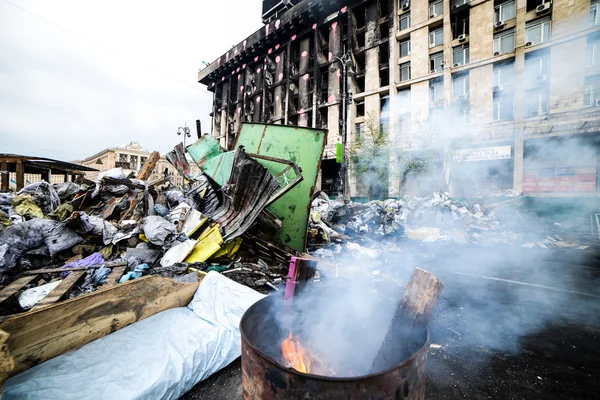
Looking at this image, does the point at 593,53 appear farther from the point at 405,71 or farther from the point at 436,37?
the point at 405,71

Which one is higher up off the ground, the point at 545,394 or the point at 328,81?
the point at 328,81

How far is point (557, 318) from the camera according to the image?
270 cm

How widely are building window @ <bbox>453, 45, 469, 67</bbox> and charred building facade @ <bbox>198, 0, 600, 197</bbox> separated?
6cm

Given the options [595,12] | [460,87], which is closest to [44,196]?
[460,87]

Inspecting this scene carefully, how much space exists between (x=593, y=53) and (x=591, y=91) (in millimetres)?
1775

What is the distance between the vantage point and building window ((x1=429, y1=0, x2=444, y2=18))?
15669 mm

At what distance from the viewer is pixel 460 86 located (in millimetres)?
14977

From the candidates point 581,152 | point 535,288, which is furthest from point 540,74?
point 535,288

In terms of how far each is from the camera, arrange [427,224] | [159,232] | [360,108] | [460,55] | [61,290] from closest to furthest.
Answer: [61,290] → [159,232] → [427,224] → [460,55] → [360,108]

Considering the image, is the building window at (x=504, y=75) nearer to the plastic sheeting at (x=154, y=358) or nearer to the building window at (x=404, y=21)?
the building window at (x=404, y=21)

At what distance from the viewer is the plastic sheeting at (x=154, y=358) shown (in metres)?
1.38

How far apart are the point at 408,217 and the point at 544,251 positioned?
3.47 m

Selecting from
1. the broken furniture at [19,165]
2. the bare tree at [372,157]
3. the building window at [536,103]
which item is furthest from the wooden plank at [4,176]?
the building window at [536,103]

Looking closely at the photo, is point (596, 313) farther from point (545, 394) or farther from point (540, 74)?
point (540, 74)
